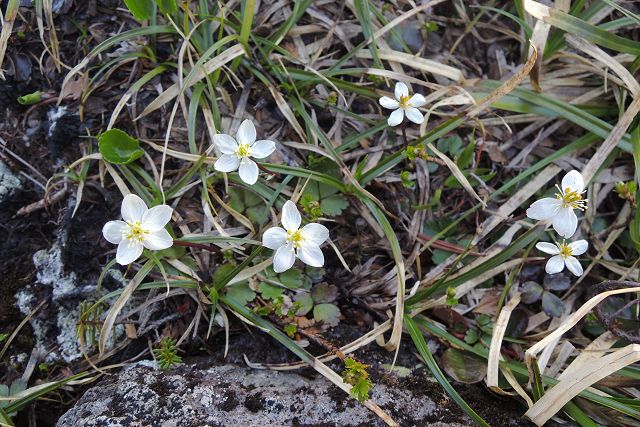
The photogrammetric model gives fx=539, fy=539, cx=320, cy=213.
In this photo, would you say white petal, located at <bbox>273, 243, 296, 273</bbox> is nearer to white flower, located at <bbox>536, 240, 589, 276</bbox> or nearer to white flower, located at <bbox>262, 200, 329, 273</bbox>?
white flower, located at <bbox>262, 200, 329, 273</bbox>

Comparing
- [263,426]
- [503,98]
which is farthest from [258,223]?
[503,98]

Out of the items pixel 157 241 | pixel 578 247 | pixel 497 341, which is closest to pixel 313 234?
pixel 157 241

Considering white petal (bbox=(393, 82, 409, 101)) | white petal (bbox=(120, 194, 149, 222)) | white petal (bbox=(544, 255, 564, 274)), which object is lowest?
white petal (bbox=(544, 255, 564, 274))

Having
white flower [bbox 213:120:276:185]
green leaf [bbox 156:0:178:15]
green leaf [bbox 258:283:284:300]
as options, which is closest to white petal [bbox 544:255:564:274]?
green leaf [bbox 258:283:284:300]

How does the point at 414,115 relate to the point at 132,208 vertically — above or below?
above

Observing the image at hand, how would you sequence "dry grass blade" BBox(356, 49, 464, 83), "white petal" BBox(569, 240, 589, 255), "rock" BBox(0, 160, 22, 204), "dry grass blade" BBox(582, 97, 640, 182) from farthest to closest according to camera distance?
"dry grass blade" BBox(356, 49, 464, 83)
"dry grass blade" BBox(582, 97, 640, 182)
"rock" BBox(0, 160, 22, 204)
"white petal" BBox(569, 240, 589, 255)

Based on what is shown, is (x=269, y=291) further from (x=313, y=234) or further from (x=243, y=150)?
(x=243, y=150)

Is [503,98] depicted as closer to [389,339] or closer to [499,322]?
[499,322]
